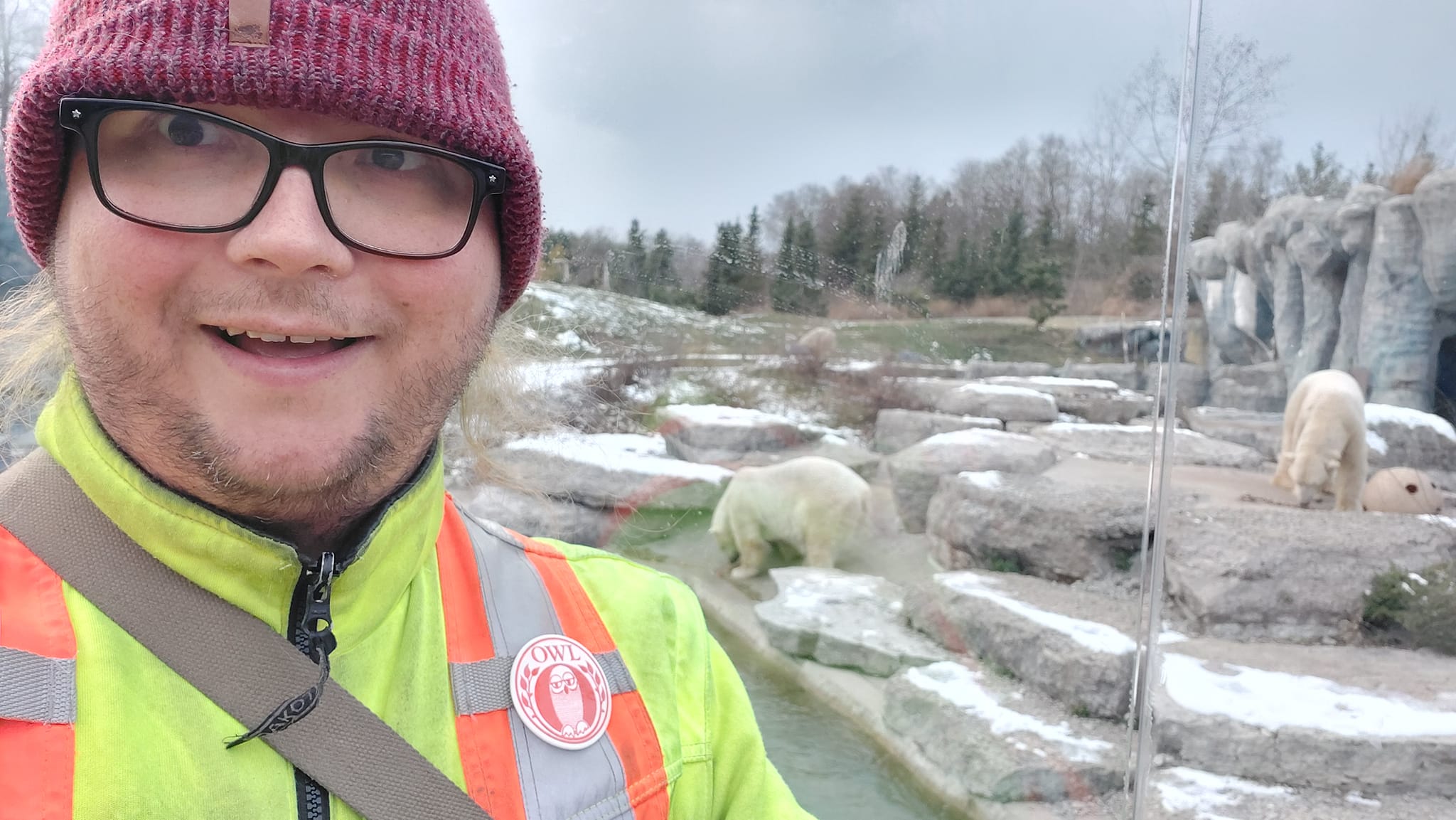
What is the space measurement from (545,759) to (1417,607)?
10.6 feet

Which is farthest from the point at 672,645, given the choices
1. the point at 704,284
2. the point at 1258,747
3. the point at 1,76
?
the point at 1258,747

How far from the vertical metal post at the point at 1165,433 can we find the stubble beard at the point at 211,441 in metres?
1.54

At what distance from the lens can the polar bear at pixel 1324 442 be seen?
3580mm

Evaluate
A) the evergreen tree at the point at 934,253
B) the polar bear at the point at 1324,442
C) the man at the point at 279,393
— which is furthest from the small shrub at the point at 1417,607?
the man at the point at 279,393

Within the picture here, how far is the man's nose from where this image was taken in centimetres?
55

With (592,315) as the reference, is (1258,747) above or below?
below

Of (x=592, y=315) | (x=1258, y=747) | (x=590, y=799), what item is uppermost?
(x=592, y=315)

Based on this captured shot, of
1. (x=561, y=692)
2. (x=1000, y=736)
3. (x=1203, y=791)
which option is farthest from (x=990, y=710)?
(x=561, y=692)

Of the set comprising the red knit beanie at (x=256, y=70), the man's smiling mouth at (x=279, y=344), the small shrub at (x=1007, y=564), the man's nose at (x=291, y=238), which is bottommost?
the small shrub at (x=1007, y=564)

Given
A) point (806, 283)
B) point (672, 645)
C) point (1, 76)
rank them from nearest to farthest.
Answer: point (672, 645) < point (1, 76) < point (806, 283)

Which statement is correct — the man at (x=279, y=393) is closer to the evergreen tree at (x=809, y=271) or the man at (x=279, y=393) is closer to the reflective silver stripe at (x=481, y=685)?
the reflective silver stripe at (x=481, y=685)

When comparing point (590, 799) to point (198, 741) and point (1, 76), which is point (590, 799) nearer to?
point (198, 741)

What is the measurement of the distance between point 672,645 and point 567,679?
0.12 m

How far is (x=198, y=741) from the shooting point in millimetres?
547
